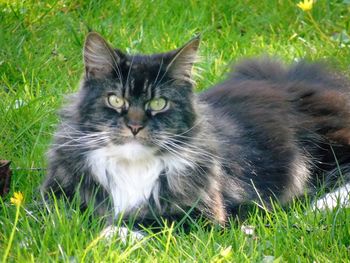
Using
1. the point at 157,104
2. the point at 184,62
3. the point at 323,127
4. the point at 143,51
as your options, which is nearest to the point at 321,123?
the point at 323,127

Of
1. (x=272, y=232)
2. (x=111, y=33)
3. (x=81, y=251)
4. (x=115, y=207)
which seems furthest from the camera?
(x=111, y=33)

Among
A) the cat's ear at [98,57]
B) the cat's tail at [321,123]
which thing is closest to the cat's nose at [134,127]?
the cat's ear at [98,57]

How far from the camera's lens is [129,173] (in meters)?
4.18

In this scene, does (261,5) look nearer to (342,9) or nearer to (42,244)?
(342,9)

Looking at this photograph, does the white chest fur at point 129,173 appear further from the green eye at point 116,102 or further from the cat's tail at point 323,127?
the cat's tail at point 323,127

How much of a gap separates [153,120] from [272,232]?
2.52 ft

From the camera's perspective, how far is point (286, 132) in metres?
4.93

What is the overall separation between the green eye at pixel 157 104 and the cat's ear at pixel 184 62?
0.16 metres

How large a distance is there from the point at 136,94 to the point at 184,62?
34 centimetres

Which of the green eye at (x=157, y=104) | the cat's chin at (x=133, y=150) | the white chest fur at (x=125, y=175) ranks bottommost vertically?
the white chest fur at (x=125, y=175)

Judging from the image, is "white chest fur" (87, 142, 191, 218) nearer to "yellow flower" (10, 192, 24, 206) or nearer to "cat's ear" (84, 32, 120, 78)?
"cat's ear" (84, 32, 120, 78)

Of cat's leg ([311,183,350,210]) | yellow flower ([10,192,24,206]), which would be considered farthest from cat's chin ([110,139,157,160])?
cat's leg ([311,183,350,210])

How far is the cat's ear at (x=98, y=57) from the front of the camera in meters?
4.10

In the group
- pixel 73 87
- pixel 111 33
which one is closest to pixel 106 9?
pixel 111 33
